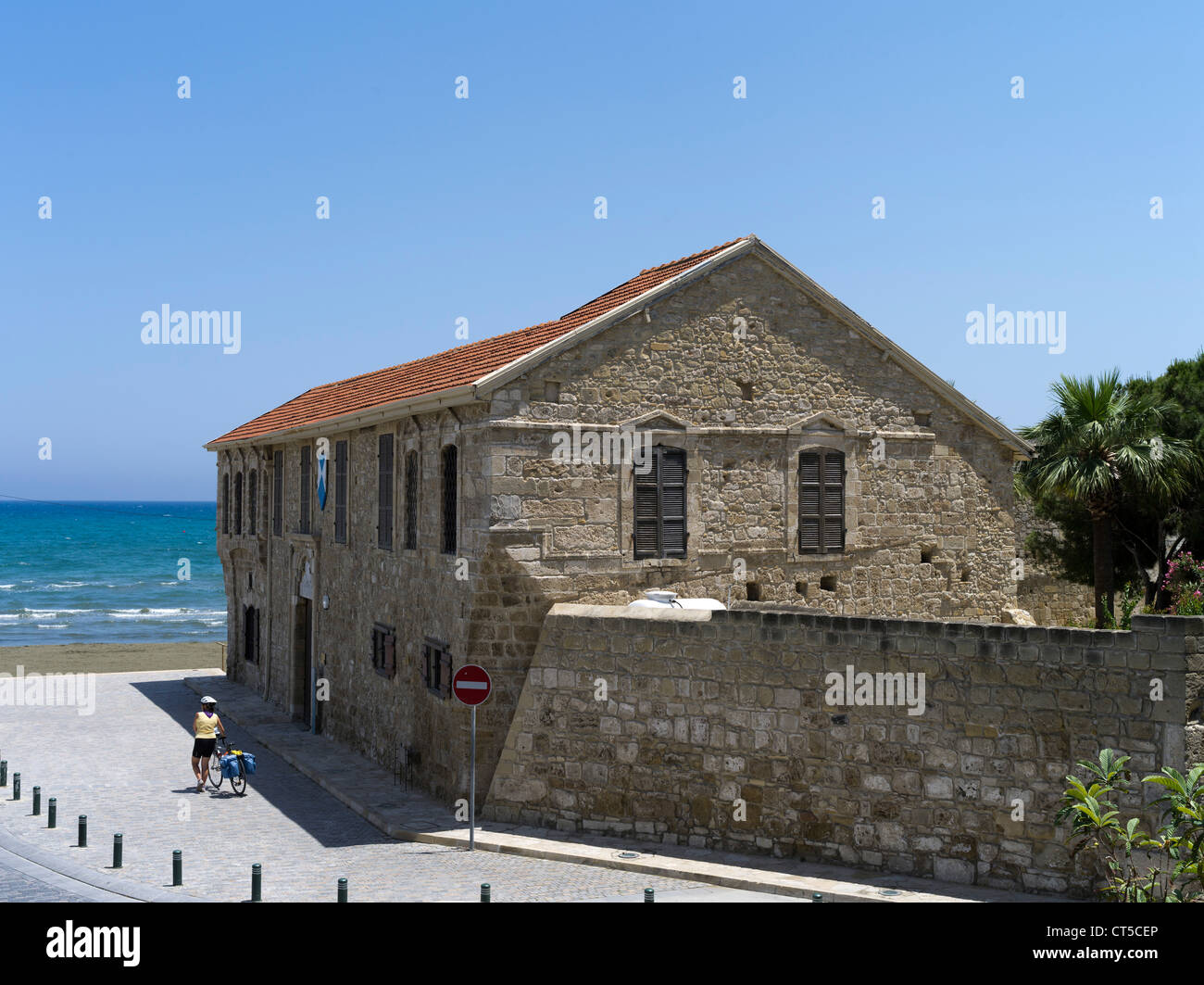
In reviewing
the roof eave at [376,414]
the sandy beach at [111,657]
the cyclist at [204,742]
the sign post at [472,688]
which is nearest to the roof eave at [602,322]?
the roof eave at [376,414]

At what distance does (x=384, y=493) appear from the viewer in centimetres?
2197

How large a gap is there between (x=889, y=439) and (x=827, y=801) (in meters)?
8.59

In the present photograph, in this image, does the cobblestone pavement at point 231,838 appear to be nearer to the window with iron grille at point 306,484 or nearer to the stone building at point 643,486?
the stone building at point 643,486

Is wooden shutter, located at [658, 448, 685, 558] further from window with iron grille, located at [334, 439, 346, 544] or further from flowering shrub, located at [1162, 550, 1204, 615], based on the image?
window with iron grille, located at [334, 439, 346, 544]

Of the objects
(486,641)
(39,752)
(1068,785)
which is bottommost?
(39,752)

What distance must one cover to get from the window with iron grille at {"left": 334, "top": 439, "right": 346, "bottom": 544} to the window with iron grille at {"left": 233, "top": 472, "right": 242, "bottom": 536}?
9979 millimetres

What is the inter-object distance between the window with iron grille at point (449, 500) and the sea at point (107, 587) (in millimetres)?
20586

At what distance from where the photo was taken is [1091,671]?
12.9m

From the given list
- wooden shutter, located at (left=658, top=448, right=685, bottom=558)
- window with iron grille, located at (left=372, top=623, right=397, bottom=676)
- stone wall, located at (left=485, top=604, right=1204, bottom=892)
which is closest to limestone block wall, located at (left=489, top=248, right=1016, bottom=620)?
wooden shutter, located at (left=658, top=448, right=685, bottom=558)

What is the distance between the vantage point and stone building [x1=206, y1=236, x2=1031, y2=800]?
58.3 ft

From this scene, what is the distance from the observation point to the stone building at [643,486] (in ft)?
58.3
